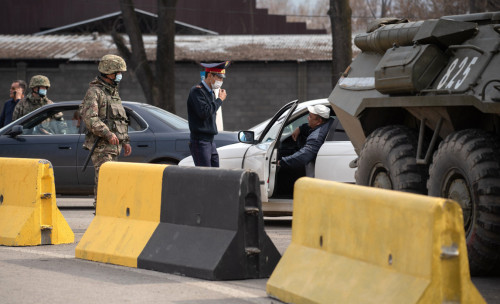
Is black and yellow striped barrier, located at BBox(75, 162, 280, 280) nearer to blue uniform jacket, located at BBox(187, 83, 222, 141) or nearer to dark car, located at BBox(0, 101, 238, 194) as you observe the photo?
blue uniform jacket, located at BBox(187, 83, 222, 141)

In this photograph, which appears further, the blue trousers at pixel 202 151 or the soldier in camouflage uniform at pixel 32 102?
the soldier in camouflage uniform at pixel 32 102

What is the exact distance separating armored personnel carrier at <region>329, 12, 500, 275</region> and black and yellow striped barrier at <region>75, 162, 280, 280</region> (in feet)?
4.97

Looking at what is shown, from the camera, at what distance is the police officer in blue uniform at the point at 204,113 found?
1120 cm

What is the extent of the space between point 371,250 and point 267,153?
5347 mm

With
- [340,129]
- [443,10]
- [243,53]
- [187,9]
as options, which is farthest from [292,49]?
[340,129]

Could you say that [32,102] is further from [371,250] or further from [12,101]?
[371,250]

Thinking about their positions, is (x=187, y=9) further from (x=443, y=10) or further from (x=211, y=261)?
(x=211, y=261)

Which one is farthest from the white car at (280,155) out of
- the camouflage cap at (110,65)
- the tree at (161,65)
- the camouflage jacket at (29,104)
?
the tree at (161,65)

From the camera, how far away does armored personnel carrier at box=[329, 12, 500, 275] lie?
793cm

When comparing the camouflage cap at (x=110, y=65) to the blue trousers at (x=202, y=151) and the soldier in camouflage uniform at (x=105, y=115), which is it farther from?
the blue trousers at (x=202, y=151)

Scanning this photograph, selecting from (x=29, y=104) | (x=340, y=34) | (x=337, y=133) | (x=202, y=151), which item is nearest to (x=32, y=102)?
(x=29, y=104)

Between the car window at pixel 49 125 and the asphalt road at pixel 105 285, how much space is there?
5.90 meters

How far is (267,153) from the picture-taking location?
1157cm

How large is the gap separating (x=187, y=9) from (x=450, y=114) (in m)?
40.3
